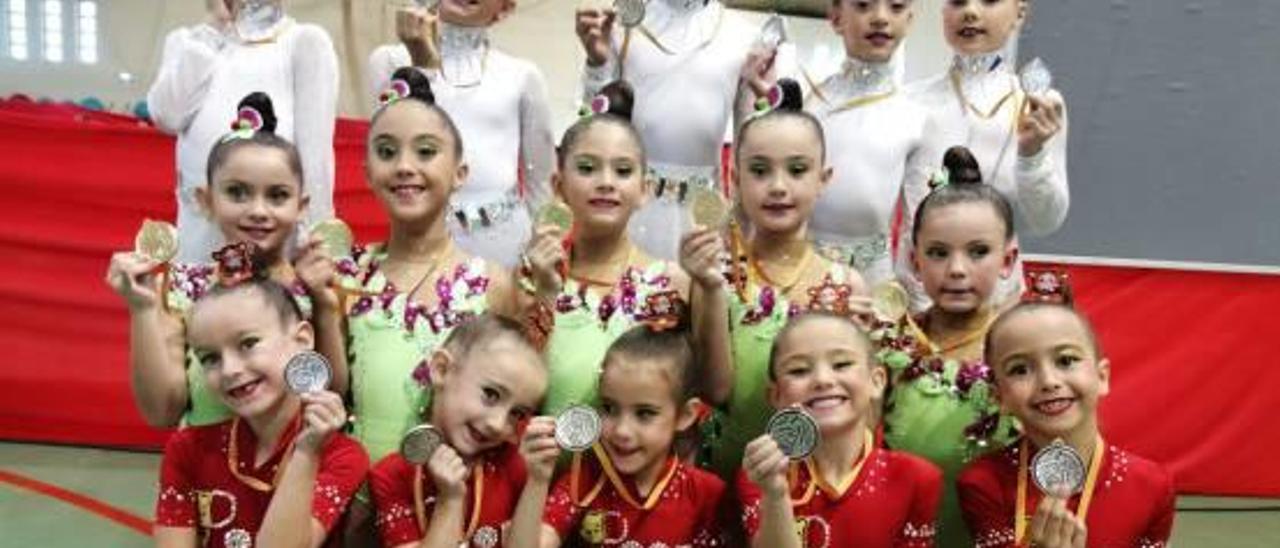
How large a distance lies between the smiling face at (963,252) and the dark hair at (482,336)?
786 mm

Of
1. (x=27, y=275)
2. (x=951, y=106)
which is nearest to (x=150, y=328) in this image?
(x=951, y=106)

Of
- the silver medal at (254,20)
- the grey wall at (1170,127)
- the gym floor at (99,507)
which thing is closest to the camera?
the silver medal at (254,20)

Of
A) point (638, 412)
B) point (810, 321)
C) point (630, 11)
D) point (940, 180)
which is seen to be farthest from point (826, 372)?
point (630, 11)

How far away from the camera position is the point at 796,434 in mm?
1897

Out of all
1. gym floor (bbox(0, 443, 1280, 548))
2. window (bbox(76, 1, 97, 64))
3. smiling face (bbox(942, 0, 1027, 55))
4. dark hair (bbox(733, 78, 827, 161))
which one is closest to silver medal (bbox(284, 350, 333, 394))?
dark hair (bbox(733, 78, 827, 161))

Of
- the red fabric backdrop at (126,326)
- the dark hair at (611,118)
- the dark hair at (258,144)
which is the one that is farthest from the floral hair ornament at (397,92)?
the red fabric backdrop at (126,326)

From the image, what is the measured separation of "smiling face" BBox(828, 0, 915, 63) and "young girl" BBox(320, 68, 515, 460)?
0.94 m

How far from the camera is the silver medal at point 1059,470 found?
6.33 feet

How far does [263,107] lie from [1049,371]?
1603 millimetres

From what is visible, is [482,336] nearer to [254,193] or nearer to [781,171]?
[254,193]

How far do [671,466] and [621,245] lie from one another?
48 centimetres

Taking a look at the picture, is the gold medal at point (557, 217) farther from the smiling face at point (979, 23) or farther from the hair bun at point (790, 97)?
the smiling face at point (979, 23)

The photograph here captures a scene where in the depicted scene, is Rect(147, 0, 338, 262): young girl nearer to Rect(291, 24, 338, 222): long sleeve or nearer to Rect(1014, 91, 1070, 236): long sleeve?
Rect(291, 24, 338, 222): long sleeve

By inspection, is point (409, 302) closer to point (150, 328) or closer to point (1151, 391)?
point (150, 328)
